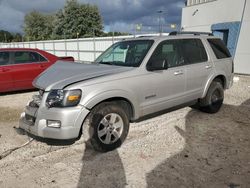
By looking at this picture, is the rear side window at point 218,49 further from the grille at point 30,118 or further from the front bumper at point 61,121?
the grille at point 30,118

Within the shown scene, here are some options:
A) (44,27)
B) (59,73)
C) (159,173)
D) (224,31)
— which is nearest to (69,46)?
(224,31)

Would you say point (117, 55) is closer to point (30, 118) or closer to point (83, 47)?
point (30, 118)

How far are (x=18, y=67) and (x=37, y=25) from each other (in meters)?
50.8

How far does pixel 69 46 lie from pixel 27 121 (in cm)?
1999

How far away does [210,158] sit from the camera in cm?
384

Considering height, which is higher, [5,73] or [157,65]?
[157,65]

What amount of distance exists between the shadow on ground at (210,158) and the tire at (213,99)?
0.31m

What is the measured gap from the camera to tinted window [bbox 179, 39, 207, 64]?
5.18 m

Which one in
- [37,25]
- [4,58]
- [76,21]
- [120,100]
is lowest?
[120,100]

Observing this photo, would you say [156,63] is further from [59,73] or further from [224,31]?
[224,31]

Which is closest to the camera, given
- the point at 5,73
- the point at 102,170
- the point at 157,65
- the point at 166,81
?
the point at 102,170

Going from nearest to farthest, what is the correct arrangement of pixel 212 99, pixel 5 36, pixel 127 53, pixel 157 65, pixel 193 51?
pixel 157 65
pixel 127 53
pixel 193 51
pixel 212 99
pixel 5 36

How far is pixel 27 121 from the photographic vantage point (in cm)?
400

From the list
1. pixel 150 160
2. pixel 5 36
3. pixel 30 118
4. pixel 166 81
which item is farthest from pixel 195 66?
pixel 5 36
